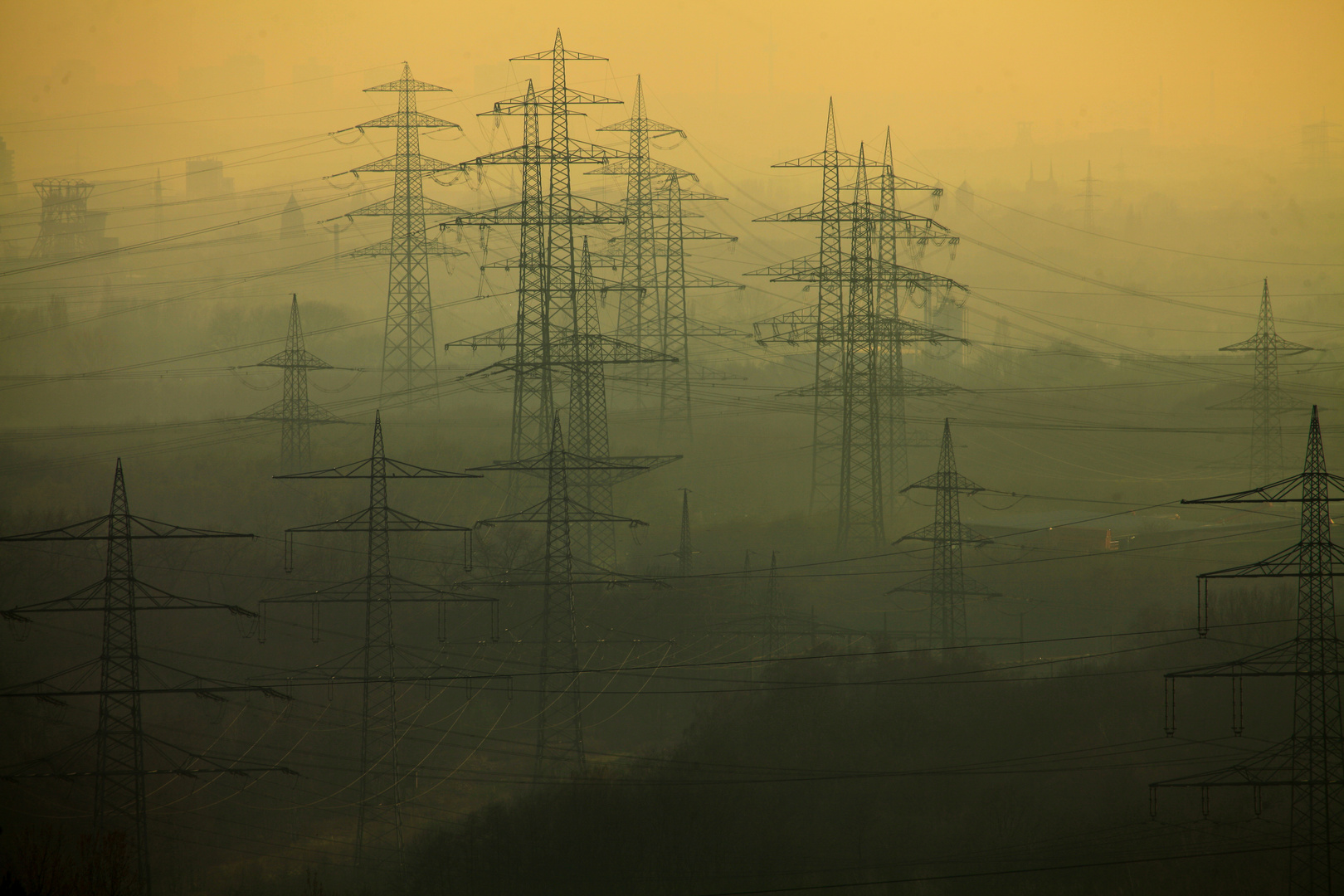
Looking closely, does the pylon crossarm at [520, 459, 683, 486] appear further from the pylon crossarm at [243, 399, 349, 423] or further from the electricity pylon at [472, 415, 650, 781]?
the pylon crossarm at [243, 399, 349, 423]

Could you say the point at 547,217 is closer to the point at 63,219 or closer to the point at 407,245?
the point at 407,245

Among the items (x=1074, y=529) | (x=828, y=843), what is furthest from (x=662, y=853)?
(x=1074, y=529)

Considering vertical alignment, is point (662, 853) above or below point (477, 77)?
below

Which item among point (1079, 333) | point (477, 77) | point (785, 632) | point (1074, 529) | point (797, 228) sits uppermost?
point (477, 77)

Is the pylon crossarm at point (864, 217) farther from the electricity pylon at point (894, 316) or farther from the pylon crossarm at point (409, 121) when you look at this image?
the pylon crossarm at point (409, 121)

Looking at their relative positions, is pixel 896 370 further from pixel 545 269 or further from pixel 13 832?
pixel 13 832

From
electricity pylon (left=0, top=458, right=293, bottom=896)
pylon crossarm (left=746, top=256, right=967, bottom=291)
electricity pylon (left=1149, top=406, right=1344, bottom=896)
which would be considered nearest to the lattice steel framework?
pylon crossarm (left=746, top=256, right=967, bottom=291)
